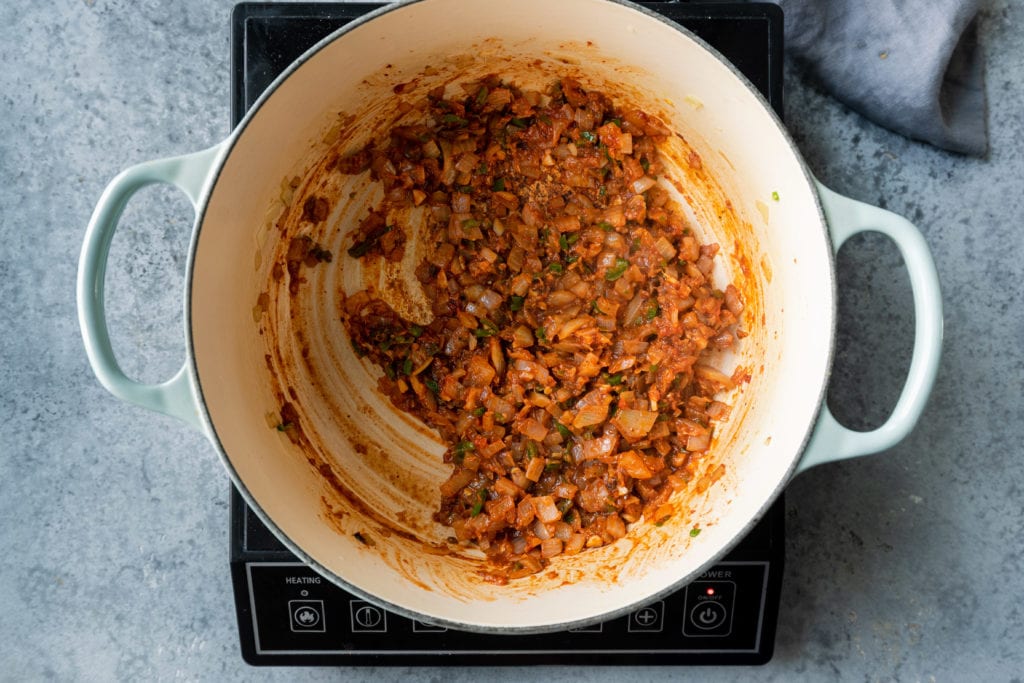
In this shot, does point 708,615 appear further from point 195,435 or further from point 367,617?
point 195,435

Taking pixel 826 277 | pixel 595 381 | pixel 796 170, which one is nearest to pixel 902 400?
pixel 826 277

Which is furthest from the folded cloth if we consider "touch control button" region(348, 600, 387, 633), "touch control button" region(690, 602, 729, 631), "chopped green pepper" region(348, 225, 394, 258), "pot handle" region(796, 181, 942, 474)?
"touch control button" region(348, 600, 387, 633)

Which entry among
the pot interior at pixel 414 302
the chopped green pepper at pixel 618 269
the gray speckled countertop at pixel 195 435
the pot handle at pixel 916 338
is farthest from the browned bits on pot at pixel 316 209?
the pot handle at pixel 916 338

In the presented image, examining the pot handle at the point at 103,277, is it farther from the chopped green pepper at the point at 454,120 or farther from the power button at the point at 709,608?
the power button at the point at 709,608

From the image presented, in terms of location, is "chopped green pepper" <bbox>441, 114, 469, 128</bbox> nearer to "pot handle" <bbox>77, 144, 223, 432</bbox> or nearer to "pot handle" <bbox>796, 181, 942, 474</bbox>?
"pot handle" <bbox>77, 144, 223, 432</bbox>

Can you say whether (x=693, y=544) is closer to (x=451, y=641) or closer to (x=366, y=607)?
(x=451, y=641)
